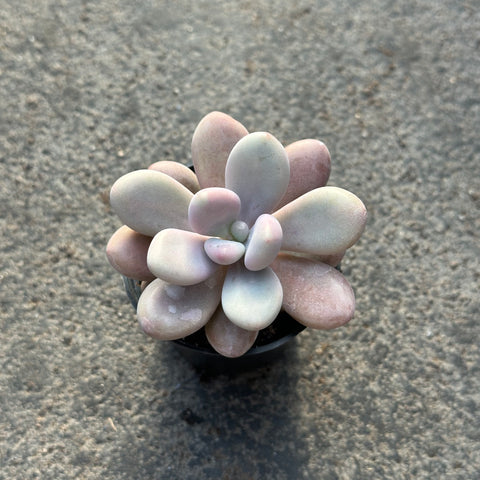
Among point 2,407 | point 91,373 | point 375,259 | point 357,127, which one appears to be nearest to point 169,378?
point 91,373

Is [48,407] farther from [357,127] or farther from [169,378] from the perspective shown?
[357,127]

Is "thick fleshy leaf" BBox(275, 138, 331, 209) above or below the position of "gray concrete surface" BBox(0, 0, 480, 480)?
above

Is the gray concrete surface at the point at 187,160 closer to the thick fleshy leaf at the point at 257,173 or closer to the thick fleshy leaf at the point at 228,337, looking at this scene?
the thick fleshy leaf at the point at 228,337

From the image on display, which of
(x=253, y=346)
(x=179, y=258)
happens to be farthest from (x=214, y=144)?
(x=253, y=346)

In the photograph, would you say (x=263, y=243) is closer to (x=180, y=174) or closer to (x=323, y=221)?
(x=323, y=221)

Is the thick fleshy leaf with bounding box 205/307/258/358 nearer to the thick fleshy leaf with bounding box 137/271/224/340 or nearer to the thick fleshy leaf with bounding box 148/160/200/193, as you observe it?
the thick fleshy leaf with bounding box 137/271/224/340

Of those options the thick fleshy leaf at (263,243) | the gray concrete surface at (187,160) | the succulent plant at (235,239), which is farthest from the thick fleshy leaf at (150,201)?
the gray concrete surface at (187,160)

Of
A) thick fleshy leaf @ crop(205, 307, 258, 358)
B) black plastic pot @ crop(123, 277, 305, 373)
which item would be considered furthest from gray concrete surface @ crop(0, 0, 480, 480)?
thick fleshy leaf @ crop(205, 307, 258, 358)

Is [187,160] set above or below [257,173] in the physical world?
below
